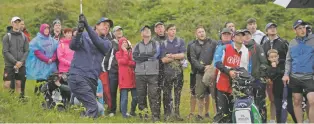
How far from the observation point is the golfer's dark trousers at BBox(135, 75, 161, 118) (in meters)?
9.84

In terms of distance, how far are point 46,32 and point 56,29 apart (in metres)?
0.55

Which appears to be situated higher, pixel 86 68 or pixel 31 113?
pixel 86 68

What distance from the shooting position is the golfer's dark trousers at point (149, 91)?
984 cm

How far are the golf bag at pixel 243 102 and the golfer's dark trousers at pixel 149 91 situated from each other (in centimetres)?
194

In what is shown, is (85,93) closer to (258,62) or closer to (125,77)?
(125,77)

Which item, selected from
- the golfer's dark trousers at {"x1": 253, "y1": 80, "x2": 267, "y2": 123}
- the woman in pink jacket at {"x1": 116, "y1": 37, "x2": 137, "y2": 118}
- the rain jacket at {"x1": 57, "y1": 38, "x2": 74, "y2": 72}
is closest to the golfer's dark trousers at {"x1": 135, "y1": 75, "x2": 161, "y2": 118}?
the woman in pink jacket at {"x1": 116, "y1": 37, "x2": 137, "y2": 118}

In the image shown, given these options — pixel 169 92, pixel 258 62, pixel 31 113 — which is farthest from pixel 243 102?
pixel 31 113

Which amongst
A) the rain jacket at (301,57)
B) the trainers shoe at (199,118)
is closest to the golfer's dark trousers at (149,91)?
the trainers shoe at (199,118)

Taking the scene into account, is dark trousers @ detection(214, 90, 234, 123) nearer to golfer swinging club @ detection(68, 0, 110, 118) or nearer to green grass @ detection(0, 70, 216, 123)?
green grass @ detection(0, 70, 216, 123)

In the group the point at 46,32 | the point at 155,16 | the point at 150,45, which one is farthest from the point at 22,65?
the point at 155,16

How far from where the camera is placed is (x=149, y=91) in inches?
390

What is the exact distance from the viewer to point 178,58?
10109mm

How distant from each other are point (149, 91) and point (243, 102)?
2.52 meters

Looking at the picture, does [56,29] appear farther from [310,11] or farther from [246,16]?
[310,11]
